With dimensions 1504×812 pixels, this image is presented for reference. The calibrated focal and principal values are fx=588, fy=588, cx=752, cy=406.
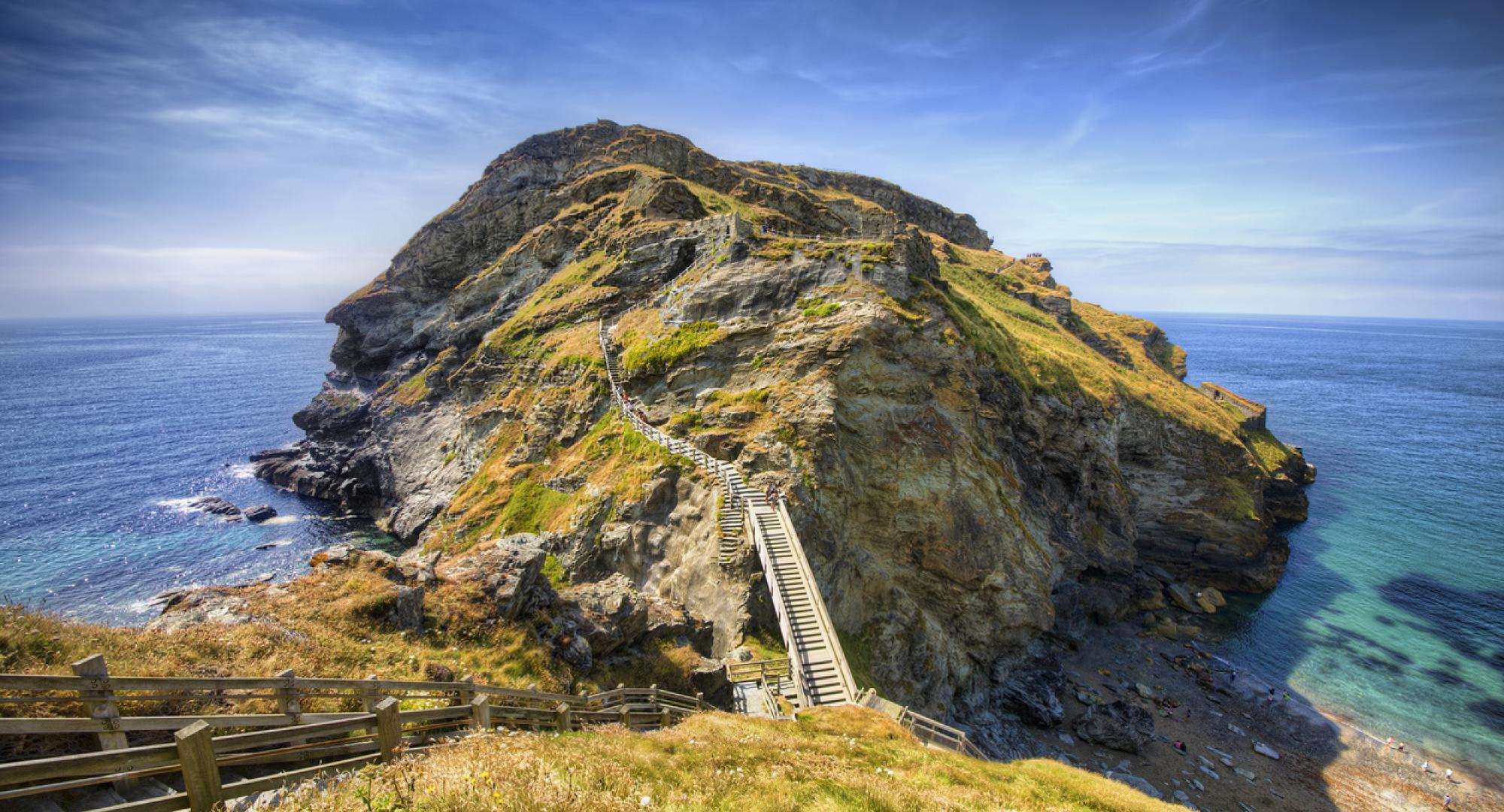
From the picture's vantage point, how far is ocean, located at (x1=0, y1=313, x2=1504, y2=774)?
42.2 meters

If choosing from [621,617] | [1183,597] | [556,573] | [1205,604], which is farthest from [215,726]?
[1205,604]

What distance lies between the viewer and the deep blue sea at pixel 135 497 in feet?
155

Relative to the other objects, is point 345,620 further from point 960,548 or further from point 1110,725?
point 1110,725

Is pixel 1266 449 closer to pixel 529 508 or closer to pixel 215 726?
pixel 529 508

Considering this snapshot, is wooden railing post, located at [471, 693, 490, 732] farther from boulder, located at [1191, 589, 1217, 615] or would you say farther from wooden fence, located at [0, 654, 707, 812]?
boulder, located at [1191, 589, 1217, 615]

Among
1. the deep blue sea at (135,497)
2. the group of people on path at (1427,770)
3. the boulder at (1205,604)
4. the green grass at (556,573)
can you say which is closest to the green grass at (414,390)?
the deep blue sea at (135,497)

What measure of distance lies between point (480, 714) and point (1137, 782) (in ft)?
124

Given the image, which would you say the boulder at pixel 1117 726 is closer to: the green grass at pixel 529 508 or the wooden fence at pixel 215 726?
the green grass at pixel 529 508

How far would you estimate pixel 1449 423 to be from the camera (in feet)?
346

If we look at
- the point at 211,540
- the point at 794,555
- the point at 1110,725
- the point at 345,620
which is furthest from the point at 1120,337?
the point at 211,540

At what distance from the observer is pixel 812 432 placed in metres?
32.2

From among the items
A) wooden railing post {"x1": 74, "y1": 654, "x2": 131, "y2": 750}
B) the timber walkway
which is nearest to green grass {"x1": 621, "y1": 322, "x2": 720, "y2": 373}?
the timber walkway

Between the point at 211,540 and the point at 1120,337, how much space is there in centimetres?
11195

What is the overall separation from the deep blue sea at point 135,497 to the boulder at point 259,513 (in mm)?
1405
